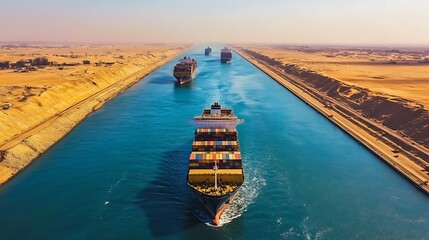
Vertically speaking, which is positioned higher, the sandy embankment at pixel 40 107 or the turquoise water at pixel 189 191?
the sandy embankment at pixel 40 107

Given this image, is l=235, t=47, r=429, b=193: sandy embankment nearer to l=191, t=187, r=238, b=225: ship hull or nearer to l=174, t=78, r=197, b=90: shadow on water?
l=191, t=187, r=238, b=225: ship hull

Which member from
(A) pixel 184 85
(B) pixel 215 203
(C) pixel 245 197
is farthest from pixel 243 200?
(A) pixel 184 85

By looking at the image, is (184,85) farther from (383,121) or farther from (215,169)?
Answer: (215,169)

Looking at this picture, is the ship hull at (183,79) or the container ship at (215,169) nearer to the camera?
the container ship at (215,169)

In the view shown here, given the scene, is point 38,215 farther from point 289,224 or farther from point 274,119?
point 274,119

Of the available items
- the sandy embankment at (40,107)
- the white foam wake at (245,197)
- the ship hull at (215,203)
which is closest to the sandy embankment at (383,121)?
the white foam wake at (245,197)

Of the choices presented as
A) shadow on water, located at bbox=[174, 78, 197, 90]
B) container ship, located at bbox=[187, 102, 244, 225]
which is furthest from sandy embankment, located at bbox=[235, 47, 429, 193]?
shadow on water, located at bbox=[174, 78, 197, 90]

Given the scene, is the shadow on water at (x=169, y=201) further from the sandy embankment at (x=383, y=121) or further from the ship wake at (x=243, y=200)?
the sandy embankment at (x=383, y=121)

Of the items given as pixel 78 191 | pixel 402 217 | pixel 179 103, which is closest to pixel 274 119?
pixel 179 103
